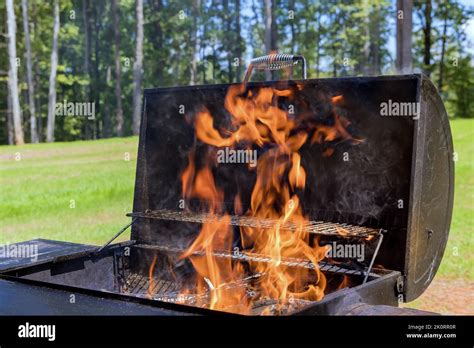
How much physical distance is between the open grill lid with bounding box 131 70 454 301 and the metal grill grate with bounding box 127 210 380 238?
0.20ft

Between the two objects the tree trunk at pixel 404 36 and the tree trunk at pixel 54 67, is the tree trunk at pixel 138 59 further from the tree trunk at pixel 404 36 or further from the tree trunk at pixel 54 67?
the tree trunk at pixel 404 36

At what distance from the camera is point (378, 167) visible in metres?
3.10

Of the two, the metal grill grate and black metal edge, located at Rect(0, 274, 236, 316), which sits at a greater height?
the metal grill grate

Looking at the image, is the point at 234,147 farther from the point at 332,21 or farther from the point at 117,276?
the point at 332,21

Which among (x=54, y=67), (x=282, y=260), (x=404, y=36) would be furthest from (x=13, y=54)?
(x=282, y=260)

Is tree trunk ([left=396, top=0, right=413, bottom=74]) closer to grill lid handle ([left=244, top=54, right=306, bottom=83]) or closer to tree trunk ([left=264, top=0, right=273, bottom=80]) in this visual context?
tree trunk ([left=264, top=0, right=273, bottom=80])

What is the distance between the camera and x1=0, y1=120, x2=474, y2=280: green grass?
7836 mm

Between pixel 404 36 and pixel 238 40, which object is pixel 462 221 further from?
pixel 238 40

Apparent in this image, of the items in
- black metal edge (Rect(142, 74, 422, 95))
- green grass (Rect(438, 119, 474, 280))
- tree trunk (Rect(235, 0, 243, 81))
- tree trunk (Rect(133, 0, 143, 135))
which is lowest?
green grass (Rect(438, 119, 474, 280))

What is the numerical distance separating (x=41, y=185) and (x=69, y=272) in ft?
26.2

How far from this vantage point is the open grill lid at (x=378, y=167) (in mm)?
2969

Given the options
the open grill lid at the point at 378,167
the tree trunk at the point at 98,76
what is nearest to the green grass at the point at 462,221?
the open grill lid at the point at 378,167

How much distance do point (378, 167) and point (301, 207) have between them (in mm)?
537

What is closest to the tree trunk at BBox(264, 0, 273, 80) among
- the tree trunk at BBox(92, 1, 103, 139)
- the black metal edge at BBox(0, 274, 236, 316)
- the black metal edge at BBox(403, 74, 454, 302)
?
the black metal edge at BBox(403, 74, 454, 302)
